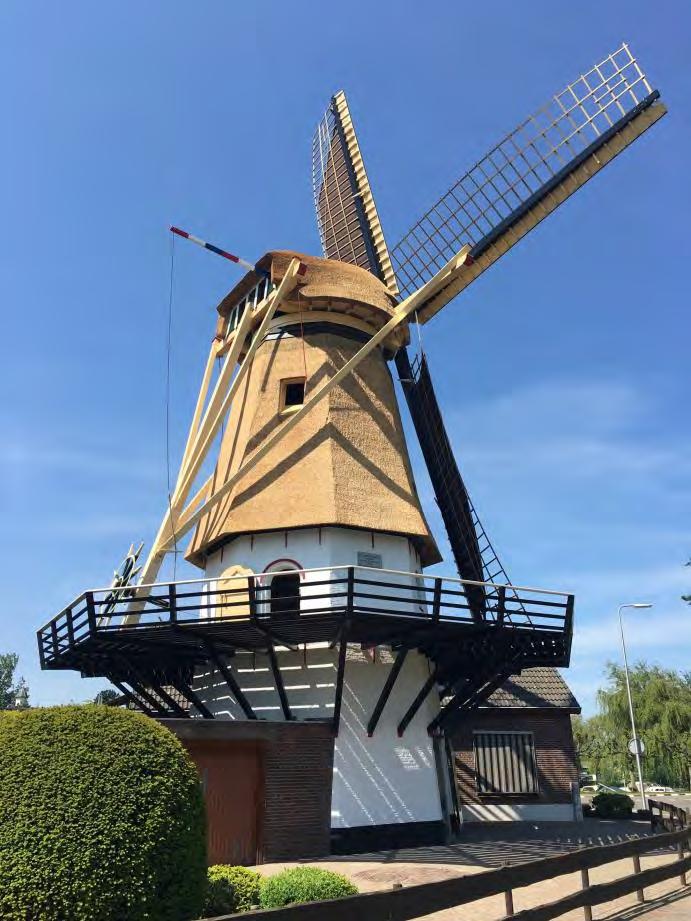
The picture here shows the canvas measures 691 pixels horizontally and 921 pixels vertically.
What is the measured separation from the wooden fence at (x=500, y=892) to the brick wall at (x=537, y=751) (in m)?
11.2

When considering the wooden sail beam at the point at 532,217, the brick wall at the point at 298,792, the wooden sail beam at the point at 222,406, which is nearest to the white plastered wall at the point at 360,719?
the brick wall at the point at 298,792

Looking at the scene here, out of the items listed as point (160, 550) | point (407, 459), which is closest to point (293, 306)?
point (407, 459)

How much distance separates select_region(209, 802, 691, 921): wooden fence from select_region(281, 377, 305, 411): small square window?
11.1 meters

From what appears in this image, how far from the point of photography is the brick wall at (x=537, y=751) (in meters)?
21.0

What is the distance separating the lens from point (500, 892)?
681 cm

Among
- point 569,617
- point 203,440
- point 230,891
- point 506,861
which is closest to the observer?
point 230,891

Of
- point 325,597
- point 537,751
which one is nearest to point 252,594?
point 325,597

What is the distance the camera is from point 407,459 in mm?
17578

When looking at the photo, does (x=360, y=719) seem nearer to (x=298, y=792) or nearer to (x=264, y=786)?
(x=298, y=792)

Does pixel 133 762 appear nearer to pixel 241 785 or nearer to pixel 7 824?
pixel 7 824

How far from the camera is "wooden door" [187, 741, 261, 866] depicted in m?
12.0

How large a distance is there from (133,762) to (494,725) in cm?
1742

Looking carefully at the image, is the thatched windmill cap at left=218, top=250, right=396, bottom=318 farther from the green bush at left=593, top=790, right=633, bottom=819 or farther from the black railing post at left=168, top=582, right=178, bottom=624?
the green bush at left=593, top=790, right=633, bottom=819

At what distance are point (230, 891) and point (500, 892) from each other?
269cm
